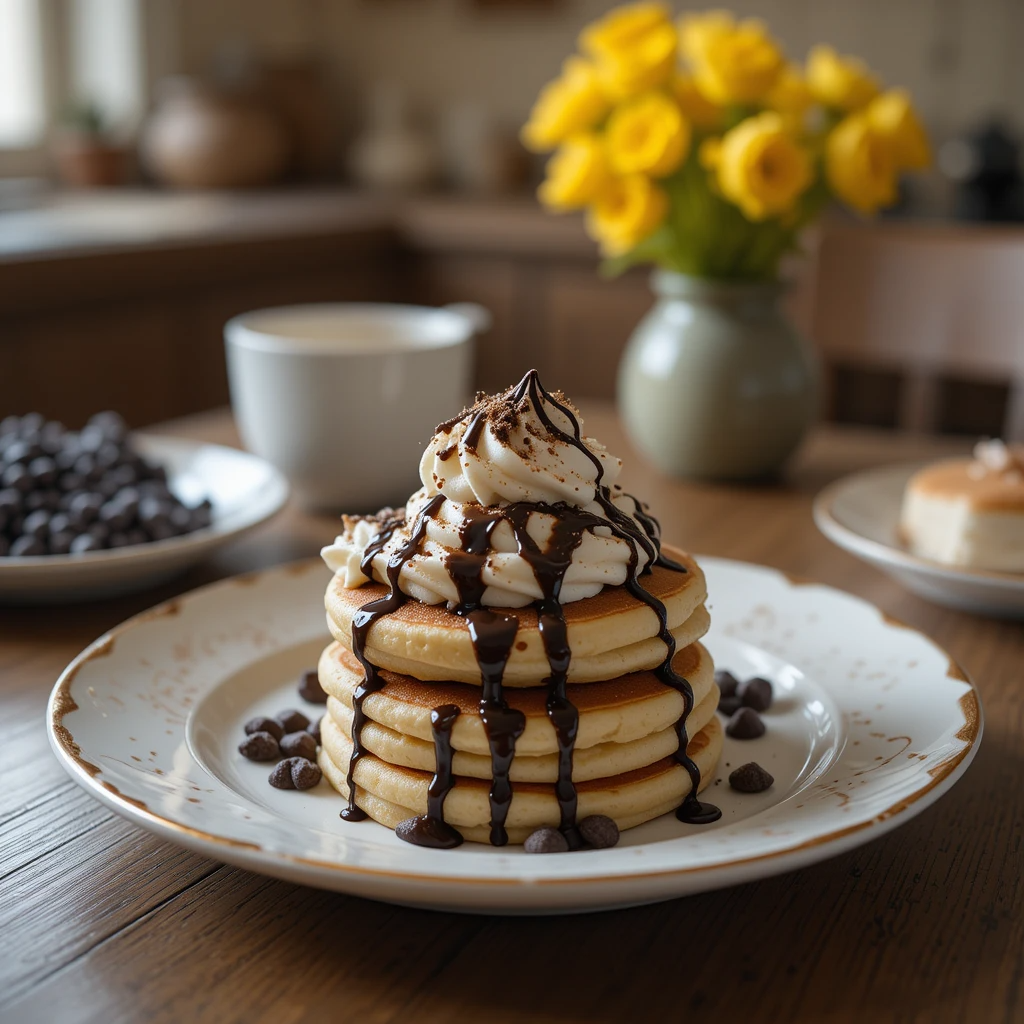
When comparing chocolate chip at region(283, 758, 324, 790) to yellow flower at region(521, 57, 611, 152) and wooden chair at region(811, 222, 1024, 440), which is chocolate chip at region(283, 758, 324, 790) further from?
wooden chair at region(811, 222, 1024, 440)

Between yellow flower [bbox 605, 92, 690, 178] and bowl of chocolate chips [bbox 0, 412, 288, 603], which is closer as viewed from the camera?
bowl of chocolate chips [bbox 0, 412, 288, 603]

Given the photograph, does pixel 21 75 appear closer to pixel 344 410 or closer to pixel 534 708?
pixel 344 410

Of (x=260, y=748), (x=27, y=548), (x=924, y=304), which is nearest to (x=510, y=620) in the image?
(x=260, y=748)

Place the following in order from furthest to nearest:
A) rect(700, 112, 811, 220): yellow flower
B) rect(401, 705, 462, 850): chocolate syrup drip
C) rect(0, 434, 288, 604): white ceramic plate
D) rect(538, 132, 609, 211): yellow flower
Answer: rect(538, 132, 609, 211): yellow flower < rect(700, 112, 811, 220): yellow flower < rect(0, 434, 288, 604): white ceramic plate < rect(401, 705, 462, 850): chocolate syrup drip

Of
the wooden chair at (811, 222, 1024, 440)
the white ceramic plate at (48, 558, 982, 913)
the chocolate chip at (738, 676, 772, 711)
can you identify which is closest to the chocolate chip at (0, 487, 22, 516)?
the white ceramic plate at (48, 558, 982, 913)

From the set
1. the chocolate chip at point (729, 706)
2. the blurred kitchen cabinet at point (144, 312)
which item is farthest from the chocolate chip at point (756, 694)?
the blurred kitchen cabinet at point (144, 312)

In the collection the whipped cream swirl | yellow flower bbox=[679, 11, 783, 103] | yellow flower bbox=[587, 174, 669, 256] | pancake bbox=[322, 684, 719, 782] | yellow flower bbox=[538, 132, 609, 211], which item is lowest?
pancake bbox=[322, 684, 719, 782]
